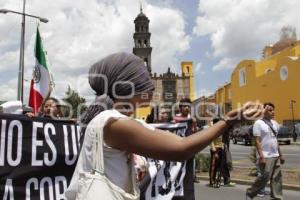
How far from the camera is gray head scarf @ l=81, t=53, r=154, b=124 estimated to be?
251cm

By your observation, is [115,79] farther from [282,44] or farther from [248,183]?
[282,44]

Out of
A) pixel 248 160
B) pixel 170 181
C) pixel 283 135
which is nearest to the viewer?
pixel 170 181

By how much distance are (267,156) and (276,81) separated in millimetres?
Answer: 52327

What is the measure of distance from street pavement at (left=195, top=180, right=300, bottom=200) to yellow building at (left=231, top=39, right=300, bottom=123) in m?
39.3

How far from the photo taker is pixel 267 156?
8539 millimetres

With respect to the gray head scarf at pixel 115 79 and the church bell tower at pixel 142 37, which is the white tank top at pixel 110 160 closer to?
the gray head scarf at pixel 115 79

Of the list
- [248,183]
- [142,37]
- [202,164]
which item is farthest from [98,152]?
[142,37]

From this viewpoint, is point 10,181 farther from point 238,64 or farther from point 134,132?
point 238,64

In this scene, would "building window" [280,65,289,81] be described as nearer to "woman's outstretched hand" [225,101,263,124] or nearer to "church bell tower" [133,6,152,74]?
"church bell tower" [133,6,152,74]

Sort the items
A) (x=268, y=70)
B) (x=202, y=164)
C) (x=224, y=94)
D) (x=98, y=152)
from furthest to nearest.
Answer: (x=224, y=94), (x=268, y=70), (x=202, y=164), (x=98, y=152)

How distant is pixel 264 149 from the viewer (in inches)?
339

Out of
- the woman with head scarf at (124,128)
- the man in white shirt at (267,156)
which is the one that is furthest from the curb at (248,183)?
the woman with head scarf at (124,128)

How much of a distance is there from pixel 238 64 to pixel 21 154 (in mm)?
69485

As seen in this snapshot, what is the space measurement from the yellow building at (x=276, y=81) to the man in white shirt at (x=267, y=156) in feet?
139
